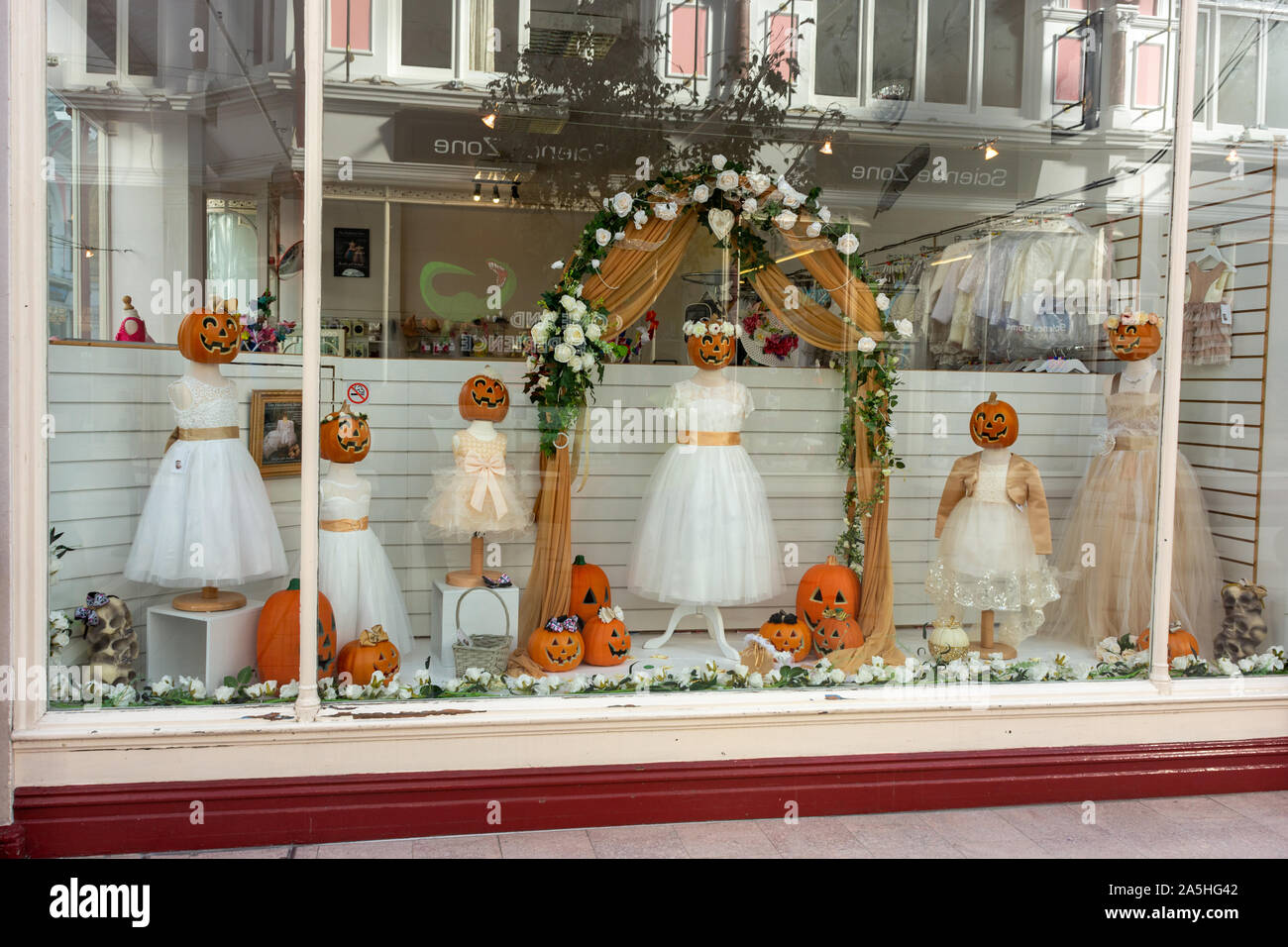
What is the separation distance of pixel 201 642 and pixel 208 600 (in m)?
0.19

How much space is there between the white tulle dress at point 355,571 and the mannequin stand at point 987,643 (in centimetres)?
254

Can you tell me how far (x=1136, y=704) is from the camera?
3971mm

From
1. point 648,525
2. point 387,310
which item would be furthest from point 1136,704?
point 387,310

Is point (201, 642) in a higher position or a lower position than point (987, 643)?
higher

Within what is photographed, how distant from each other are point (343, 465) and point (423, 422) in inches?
19.2

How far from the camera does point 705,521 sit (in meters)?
4.68

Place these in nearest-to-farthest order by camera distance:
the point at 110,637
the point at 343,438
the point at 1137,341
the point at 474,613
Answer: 1. the point at 110,637
2. the point at 343,438
3. the point at 474,613
4. the point at 1137,341

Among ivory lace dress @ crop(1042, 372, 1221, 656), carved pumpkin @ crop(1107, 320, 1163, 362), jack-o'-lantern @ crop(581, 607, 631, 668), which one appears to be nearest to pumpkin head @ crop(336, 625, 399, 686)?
jack-o'-lantern @ crop(581, 607, 631, 668)

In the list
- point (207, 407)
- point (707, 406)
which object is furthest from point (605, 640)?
point (207, 407)

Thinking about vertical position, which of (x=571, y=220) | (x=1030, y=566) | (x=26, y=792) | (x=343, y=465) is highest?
(x=571, y=220)

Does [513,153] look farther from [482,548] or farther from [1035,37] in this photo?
[1035,37]

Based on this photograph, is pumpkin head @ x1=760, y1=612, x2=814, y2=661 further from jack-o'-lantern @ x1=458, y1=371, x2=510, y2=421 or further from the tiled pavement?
jack-o'-lantern @ x1=458, y1=371, x2=510, y2=421

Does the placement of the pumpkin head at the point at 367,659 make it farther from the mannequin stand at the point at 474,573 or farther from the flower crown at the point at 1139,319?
the flower crown at the point at 1139,319

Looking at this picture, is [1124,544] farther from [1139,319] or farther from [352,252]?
[352,252]
